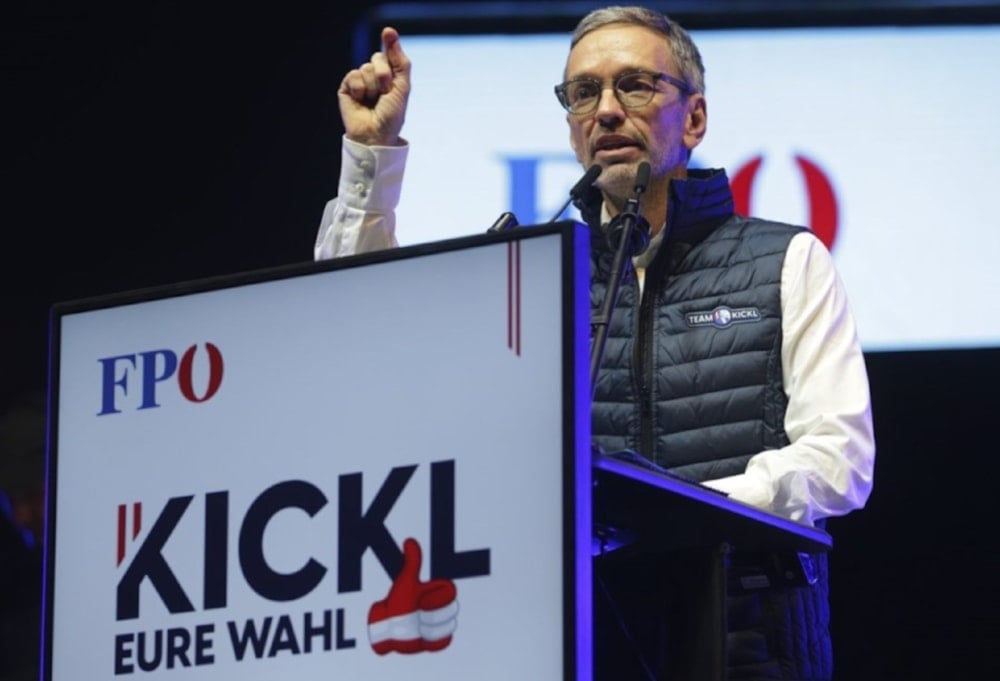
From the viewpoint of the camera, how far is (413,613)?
4.95ft

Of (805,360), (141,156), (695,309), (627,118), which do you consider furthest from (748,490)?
(141,156)

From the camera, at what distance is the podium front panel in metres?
1.48

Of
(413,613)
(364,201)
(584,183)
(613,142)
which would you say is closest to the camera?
(413,613)

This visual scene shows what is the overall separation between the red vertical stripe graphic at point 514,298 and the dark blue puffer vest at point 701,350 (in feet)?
2.87

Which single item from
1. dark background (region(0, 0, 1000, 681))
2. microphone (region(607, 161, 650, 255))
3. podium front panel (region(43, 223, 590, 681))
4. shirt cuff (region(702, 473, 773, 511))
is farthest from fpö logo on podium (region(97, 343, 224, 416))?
dark background (region(0, 0, 1000, 681))

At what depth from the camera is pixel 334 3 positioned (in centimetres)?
426

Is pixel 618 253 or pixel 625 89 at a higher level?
pixel 625 89

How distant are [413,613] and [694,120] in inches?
55.3

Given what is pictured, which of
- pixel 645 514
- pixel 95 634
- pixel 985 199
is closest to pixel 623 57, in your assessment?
pixel 645 514

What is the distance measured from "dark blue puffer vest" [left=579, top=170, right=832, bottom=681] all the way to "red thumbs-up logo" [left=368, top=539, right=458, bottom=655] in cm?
88

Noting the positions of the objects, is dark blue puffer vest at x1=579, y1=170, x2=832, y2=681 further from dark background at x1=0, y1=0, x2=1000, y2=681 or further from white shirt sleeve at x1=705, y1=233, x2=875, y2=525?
dark background at x1=0, y1=0, x2=1000, y2=681

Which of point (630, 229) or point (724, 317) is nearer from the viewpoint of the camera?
point (630, 229)

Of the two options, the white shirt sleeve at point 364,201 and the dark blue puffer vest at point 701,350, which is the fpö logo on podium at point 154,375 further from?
the dark blue puffer vest at point 701,350

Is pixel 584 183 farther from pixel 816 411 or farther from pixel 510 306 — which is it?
pixel 510 306
